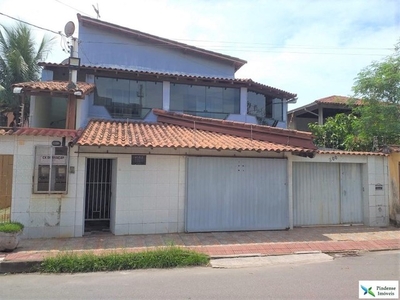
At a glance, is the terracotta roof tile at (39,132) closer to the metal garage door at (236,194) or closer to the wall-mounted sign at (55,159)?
the wall-mounted sign at (55,159)

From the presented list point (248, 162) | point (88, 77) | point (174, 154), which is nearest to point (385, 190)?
point (248, 162)

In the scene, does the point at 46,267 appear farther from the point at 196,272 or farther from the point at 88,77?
the point at 88,77

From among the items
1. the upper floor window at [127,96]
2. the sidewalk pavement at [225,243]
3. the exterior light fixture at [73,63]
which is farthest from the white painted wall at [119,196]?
the upper floor window at [127,96]

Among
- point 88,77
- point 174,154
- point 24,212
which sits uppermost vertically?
point 88,77

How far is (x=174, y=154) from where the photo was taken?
9.12 m

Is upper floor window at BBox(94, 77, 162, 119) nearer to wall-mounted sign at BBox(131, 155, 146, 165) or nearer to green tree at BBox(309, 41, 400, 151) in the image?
wall-mounted sign at BBox(131, 155, 146, 165)

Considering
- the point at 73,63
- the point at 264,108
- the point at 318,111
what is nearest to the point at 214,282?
the point at 73,63

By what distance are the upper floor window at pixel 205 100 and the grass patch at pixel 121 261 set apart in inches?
354

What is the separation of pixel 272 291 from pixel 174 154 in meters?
5.13

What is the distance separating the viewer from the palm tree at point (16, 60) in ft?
54.3

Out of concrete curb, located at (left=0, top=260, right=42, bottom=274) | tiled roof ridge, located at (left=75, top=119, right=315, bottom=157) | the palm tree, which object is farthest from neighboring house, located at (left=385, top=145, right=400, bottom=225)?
the palm tree

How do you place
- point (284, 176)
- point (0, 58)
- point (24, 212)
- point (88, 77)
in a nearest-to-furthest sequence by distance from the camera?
point (24, 212) → point (284, 176) → point (88, 77) → point (0, 58)

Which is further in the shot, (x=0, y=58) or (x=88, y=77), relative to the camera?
(x=0, y=58)

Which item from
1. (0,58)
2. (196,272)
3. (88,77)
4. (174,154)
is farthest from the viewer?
(0,58)
